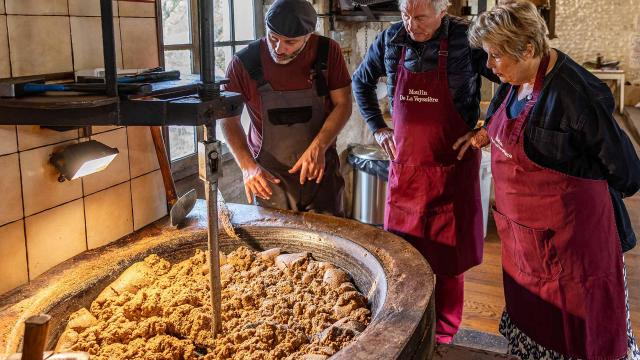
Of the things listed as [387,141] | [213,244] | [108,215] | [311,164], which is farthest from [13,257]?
[387,141]

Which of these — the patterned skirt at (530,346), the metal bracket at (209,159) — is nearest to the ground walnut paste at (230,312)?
the metal bracket at (209,159)

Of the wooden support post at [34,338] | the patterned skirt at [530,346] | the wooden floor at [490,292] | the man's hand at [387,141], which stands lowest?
the wooden floor at [490,292]

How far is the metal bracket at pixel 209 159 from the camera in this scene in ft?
4.28

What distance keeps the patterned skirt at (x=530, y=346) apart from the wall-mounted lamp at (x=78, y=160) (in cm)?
151

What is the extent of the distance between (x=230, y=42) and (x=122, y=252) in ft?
6.30

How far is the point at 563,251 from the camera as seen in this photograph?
1865 millimetres

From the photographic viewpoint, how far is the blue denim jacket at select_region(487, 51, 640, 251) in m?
1.76

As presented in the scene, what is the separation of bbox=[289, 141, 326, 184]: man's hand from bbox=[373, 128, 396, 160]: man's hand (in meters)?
0.36

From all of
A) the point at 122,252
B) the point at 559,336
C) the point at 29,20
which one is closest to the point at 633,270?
the point at 559,336

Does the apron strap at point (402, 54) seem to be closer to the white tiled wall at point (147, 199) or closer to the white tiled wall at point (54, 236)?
the white tiled wall at point (147, 199)

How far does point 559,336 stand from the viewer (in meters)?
1.94

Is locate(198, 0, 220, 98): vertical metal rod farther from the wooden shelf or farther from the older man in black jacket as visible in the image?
the older man in black jacket

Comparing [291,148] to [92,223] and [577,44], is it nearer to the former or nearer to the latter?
[92,223]

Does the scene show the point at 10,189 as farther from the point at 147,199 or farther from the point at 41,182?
the point at 147,199
